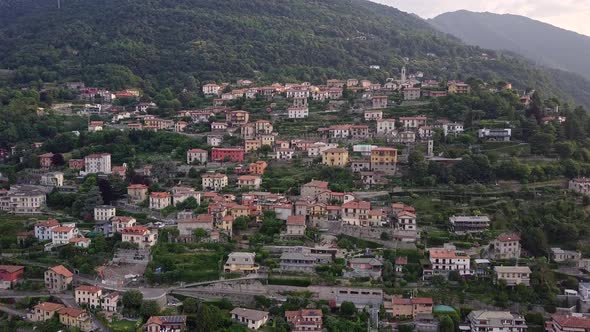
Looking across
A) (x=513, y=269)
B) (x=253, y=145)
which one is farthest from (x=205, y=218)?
(x=513, y=269)

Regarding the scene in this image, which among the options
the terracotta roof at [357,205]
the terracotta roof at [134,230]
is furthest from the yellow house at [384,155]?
the terracotta roof at [134,230]

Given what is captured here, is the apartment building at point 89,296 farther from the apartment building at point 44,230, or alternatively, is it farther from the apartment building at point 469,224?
the apartment building at point 469,224

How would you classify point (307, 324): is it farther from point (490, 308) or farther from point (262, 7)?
point (262, 7)

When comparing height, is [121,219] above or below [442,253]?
above

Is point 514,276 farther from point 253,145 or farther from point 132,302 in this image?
point 253,145

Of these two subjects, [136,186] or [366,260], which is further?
[136,186]

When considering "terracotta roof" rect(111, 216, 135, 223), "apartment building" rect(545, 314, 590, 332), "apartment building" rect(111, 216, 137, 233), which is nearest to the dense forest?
"terracotta roof" rect(111, 216, 135, 223)

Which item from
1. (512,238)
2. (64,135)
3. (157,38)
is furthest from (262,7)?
(512,238)
